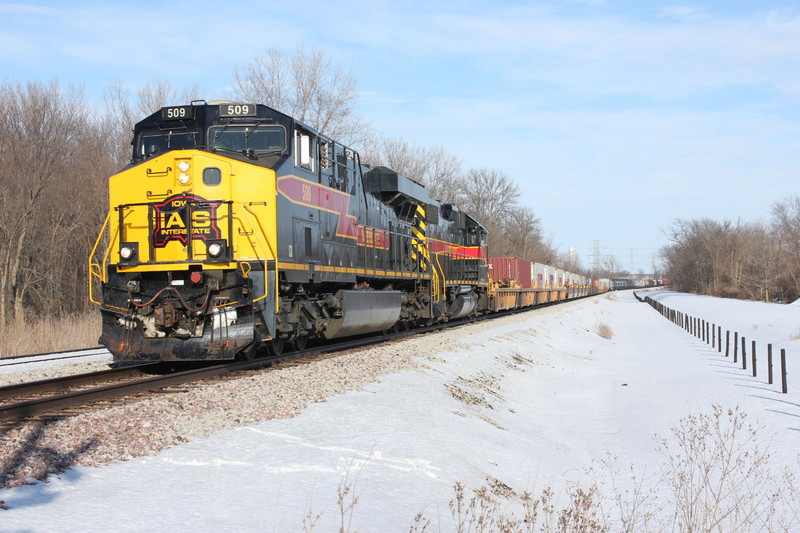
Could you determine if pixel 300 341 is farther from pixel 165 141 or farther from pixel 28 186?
pixel 28 186

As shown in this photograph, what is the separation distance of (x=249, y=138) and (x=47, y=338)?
9.70m

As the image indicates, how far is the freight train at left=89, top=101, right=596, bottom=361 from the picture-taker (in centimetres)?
1005

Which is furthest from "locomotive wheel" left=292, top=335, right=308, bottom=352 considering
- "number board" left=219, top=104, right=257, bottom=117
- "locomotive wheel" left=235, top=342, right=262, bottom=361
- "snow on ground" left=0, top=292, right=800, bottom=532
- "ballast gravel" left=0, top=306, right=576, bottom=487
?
"number board" left=219, top=104, right=257, bottom=117

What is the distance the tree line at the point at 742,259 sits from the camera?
64.9m

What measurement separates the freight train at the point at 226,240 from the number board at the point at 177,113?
0.02m

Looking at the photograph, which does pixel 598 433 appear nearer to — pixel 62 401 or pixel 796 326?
pixel 62 401

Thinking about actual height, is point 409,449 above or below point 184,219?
below

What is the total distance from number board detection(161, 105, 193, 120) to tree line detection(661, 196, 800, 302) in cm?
6256

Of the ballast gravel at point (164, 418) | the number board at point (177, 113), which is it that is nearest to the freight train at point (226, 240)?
the number board at point (177, 113)

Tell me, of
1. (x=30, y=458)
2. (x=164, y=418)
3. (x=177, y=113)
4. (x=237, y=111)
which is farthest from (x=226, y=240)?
(x=30, y=458)

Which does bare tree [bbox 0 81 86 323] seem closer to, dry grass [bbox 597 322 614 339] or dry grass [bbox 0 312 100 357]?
dry grass [bbox 0 312 100 357]

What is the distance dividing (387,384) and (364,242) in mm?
5487

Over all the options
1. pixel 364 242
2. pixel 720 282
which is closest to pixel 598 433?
pixel 364 242

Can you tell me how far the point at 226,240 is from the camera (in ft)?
33.8
